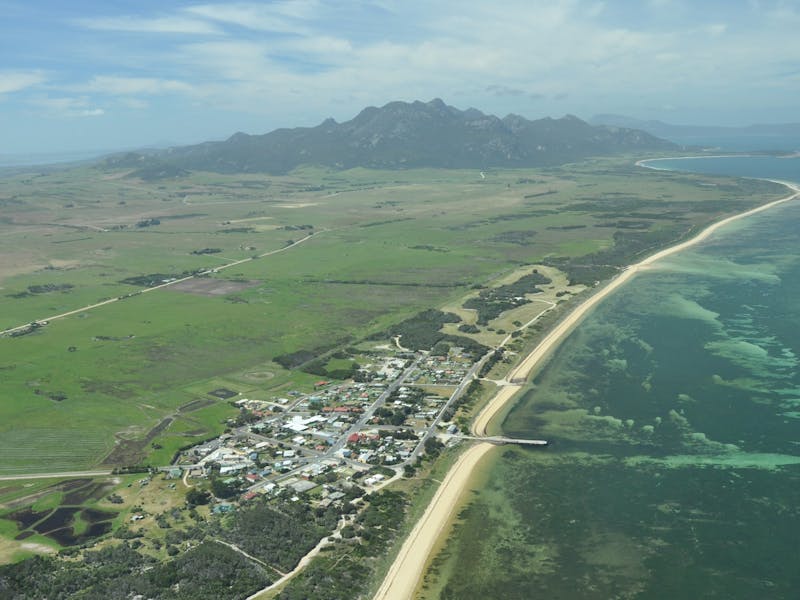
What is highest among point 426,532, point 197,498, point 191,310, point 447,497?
point 191,310

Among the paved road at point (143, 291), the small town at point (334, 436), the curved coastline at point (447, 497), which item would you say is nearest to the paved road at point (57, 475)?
the small town at point (334, 436)

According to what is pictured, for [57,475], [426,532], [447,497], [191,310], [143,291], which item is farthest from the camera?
[143,291]

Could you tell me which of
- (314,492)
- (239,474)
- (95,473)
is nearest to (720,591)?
(314,492)

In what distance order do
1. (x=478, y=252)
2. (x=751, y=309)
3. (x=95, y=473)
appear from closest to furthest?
(x=95, y=473) → (x=751, y=309) → (x=478, y=252)

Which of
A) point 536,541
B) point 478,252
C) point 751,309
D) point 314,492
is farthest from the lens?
point 478,252

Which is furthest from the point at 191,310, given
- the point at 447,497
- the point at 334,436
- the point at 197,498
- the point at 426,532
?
the point at 426,532

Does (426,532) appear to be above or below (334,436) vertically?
below

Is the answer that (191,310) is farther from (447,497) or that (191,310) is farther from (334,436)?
(447,497)

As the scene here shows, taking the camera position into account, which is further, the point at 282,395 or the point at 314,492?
the point at 282,395

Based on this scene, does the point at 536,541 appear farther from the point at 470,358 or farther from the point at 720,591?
the point at 470,358
